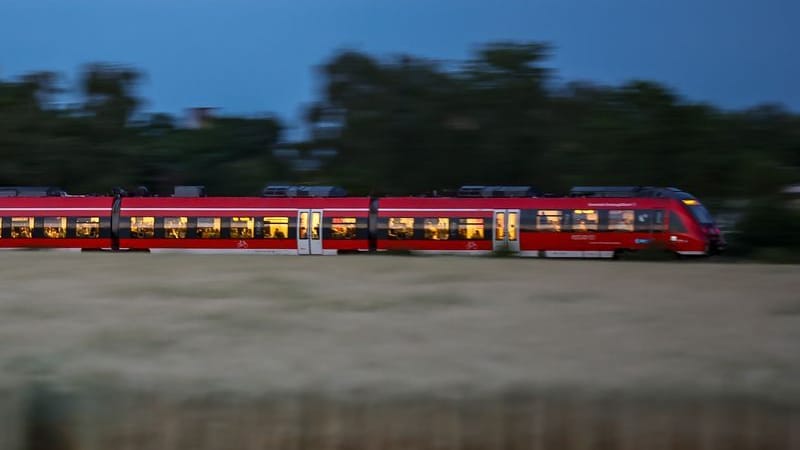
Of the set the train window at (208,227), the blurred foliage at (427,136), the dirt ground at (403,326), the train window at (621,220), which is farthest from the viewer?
the blurred foliage at (427,136)

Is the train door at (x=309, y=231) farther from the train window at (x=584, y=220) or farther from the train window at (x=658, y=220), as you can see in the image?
the train window at (x=658, y=220)

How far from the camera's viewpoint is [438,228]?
2497 centimetres

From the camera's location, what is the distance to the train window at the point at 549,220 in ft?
81.4

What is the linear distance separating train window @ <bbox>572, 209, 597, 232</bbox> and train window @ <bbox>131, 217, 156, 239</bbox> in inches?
447

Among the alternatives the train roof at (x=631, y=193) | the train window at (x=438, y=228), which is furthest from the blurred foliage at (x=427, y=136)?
the train window at (x=438, y=228)

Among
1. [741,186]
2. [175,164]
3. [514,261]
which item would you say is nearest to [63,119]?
[175,164]

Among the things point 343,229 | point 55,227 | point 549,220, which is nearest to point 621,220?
point 549,220

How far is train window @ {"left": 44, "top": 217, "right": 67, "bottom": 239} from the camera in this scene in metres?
25.5

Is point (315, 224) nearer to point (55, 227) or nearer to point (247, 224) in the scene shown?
point (247, 224)

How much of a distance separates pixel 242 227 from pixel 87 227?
14.0ft

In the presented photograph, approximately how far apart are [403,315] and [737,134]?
5441 centimetres

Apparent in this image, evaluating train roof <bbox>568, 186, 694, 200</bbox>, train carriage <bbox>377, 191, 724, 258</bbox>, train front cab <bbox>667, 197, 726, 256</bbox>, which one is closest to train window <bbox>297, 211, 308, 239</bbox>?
train carriage <bbox>377, 191, 724, 258</bbox>

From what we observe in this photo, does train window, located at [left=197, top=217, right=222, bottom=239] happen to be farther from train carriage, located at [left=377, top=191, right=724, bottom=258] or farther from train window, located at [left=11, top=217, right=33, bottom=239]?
train window, located at [left=11, top=217, right=33, bottom=239]

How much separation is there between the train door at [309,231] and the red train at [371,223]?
0.09ft
